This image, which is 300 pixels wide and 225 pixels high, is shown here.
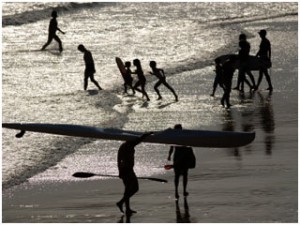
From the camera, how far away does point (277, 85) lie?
98.5ft

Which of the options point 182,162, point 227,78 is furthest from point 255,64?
point 182,162

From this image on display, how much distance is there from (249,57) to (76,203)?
13808 millimetres

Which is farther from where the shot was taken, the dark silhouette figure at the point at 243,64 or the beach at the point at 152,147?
the dark silhouette figure at the point at 243,64

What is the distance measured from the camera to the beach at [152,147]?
1569 centimetres

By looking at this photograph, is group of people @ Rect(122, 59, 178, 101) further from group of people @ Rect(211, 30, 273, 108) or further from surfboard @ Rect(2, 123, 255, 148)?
surfboard @ Rect(2, 123, 255, 148)

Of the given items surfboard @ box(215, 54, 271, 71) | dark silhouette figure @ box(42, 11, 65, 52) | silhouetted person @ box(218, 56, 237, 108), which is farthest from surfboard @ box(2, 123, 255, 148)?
dark silhouette figure @ box(42, 11, 65, 52)

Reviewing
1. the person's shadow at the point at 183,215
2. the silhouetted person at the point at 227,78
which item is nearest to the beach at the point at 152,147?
the person's shadow at the point at 183,215

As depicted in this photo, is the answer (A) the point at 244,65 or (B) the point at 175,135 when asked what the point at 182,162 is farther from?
(A) the point at 244,65

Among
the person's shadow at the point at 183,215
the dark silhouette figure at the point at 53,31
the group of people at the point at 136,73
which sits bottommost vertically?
the dark silhouette figure at the point at 53,31

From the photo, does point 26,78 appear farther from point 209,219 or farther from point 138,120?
point 209,219

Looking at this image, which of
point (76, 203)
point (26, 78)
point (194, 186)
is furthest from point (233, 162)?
point (26, 78)

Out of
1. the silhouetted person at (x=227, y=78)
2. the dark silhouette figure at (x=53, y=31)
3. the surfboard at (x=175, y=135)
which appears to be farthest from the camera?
the dark silhouette figure at (x=53, y=31)

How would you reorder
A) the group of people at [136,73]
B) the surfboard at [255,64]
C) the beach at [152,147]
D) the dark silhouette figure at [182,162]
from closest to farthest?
the beach at [152,147]
the dark silhouette figure at [182,162]
the group of people at [136,73]
the surfboard at [255,64]

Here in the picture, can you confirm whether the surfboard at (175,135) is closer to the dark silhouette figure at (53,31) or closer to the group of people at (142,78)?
the group of people at (142,78)
